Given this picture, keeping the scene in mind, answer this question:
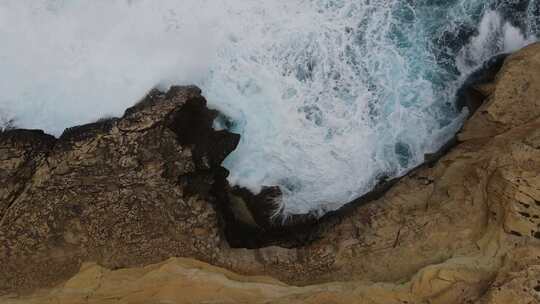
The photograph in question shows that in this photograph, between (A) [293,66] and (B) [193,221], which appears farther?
(A) [293,66]

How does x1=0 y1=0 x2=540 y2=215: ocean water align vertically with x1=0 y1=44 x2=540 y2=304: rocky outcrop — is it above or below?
above

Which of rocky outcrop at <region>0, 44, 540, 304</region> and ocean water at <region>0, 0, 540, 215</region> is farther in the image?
ocean water at <region>0, 0, 540, 215</region>

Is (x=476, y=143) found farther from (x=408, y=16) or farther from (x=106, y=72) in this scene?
(x=106, y=72)

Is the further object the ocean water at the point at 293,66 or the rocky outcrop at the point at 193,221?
the ocean water at the point at 293,66

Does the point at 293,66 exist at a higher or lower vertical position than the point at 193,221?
higher
